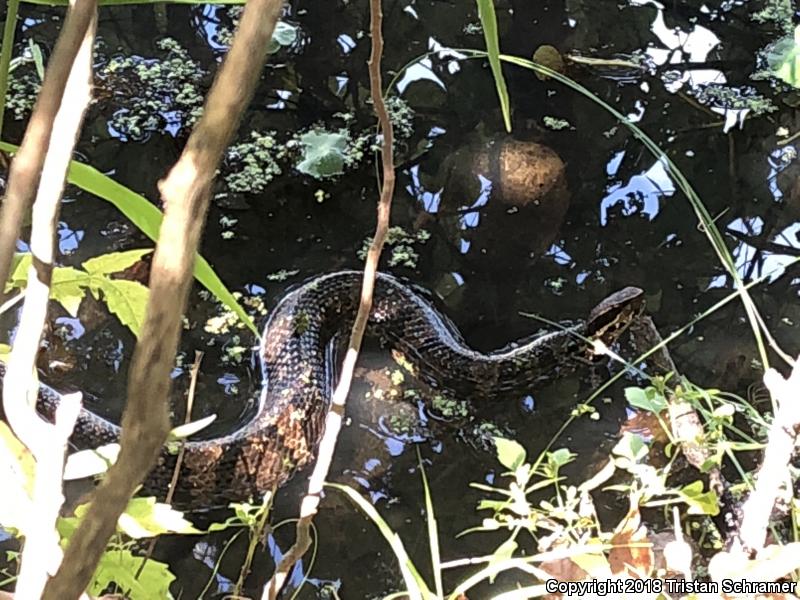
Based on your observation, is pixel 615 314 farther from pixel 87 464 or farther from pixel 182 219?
pixel 182 219

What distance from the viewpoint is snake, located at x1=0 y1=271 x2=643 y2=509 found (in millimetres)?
2377

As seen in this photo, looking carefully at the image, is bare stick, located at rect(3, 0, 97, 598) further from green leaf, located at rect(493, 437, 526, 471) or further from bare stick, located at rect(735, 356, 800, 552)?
green leaf, located at rect(493, 437, 526, 471)

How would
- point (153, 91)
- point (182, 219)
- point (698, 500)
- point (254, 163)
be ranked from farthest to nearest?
1. point (153, 91)
2. point (254, 163)
3. point (698, 500)
4. point (182, 219)

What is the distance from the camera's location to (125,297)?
852mm

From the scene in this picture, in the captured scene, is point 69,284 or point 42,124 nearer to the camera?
point 42,124

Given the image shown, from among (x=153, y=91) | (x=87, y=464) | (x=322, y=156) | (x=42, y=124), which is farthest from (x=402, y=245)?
(x=42, y=124)

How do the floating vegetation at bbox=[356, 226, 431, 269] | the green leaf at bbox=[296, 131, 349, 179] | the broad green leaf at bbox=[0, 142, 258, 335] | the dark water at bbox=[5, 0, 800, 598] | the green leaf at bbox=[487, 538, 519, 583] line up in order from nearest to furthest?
the broad green leaf at bbox=[0, 142, 258, 335] < the green leaf at bbox=[487, 538, 519, 583] < the dark water at bbox=[5, 0, 800, 598] < the floating vegetation at bbox=[356, 226, 431, 269] < the green leaf at bbox=[296, 131, 349, 179]

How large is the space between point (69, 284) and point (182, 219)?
525 mm

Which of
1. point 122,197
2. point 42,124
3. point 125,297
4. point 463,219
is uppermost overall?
point 42,124

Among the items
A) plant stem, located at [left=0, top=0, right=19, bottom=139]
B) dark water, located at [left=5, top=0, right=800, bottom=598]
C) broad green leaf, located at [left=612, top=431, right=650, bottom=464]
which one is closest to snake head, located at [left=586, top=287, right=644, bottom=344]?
dark water, located at [left=5, top=0, right=800, bottom=598]

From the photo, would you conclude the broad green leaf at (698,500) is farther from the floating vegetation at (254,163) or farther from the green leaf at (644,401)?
the floating vegetation at (254,163)

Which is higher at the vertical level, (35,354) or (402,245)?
(35,354)

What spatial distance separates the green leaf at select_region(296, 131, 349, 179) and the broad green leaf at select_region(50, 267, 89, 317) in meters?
2.37

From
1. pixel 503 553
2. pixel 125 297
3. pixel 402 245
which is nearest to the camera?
pixel 125 297
